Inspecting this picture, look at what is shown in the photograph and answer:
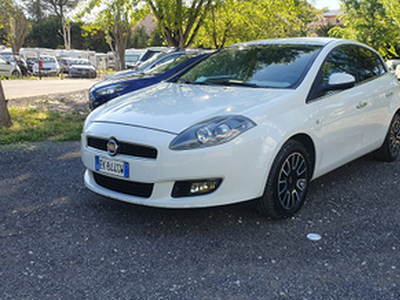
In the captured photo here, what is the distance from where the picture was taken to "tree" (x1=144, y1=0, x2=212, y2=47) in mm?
15712

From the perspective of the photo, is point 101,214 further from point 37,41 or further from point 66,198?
point 37,41

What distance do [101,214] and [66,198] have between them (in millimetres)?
625

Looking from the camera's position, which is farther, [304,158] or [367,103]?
[367,103]

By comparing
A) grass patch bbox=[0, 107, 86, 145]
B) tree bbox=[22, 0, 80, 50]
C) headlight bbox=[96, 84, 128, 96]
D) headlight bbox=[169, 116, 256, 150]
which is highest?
tree bbox=[22, 0, 80, 50]

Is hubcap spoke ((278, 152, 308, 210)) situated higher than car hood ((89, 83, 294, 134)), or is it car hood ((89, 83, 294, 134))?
car hood ((89, 83, 294, 134))

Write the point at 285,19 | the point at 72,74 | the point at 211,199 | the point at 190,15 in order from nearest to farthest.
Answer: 1. the point at 211,199
2. the point at 190,15
3. the point at 285,19
4. the point at 72,74

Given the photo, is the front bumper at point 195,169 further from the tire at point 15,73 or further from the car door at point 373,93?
the tire at point 15,73

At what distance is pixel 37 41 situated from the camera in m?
59.9

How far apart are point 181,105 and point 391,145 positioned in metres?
3.15

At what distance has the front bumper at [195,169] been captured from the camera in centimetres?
327

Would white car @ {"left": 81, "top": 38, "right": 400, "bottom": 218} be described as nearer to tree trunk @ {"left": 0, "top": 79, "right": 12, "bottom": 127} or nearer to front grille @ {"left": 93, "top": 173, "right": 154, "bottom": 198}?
front grille @ {"left": 93, "top": 173, "right": 154, "bottom": 198}

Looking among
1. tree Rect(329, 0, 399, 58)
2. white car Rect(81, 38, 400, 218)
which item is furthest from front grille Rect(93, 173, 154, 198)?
tree Rect(329, 0, 399, 58)

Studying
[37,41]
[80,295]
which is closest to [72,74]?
[80,295]

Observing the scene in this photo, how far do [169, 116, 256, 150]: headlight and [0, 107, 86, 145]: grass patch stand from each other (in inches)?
170
